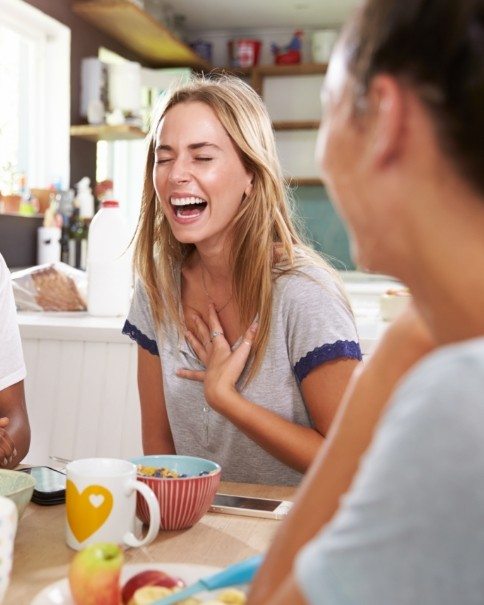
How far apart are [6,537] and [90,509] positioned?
0.63ft

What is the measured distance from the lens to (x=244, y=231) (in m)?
1.50

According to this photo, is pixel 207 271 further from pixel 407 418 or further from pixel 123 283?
pixel 407 418

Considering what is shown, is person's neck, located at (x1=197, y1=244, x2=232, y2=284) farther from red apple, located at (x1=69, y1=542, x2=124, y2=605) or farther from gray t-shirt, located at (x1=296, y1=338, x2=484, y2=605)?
gray t-shirt, located at (x1=296, y1=338, x2=484, y2=605)

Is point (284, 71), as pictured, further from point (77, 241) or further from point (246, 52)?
point (77, 241)

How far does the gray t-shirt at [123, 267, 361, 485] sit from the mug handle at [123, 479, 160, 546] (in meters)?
0.54

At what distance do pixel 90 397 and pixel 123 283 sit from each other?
46 centimetres

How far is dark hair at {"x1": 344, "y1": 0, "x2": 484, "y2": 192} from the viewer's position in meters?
0.36

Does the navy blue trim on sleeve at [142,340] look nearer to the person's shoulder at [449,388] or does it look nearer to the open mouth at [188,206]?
the open mouth at [188,206]

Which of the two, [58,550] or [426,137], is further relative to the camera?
[58,550]

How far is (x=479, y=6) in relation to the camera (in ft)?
1.17

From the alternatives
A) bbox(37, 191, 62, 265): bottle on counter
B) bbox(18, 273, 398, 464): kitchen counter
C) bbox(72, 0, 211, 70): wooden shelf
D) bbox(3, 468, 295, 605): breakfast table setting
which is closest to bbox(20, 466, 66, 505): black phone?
bbox(3, 468, 295, 605): breakfast table setting

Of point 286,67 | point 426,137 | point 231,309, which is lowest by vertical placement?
point 231,309

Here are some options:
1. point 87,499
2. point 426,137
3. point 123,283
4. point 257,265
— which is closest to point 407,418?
point 426,137

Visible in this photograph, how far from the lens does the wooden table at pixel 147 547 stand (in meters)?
0.81
